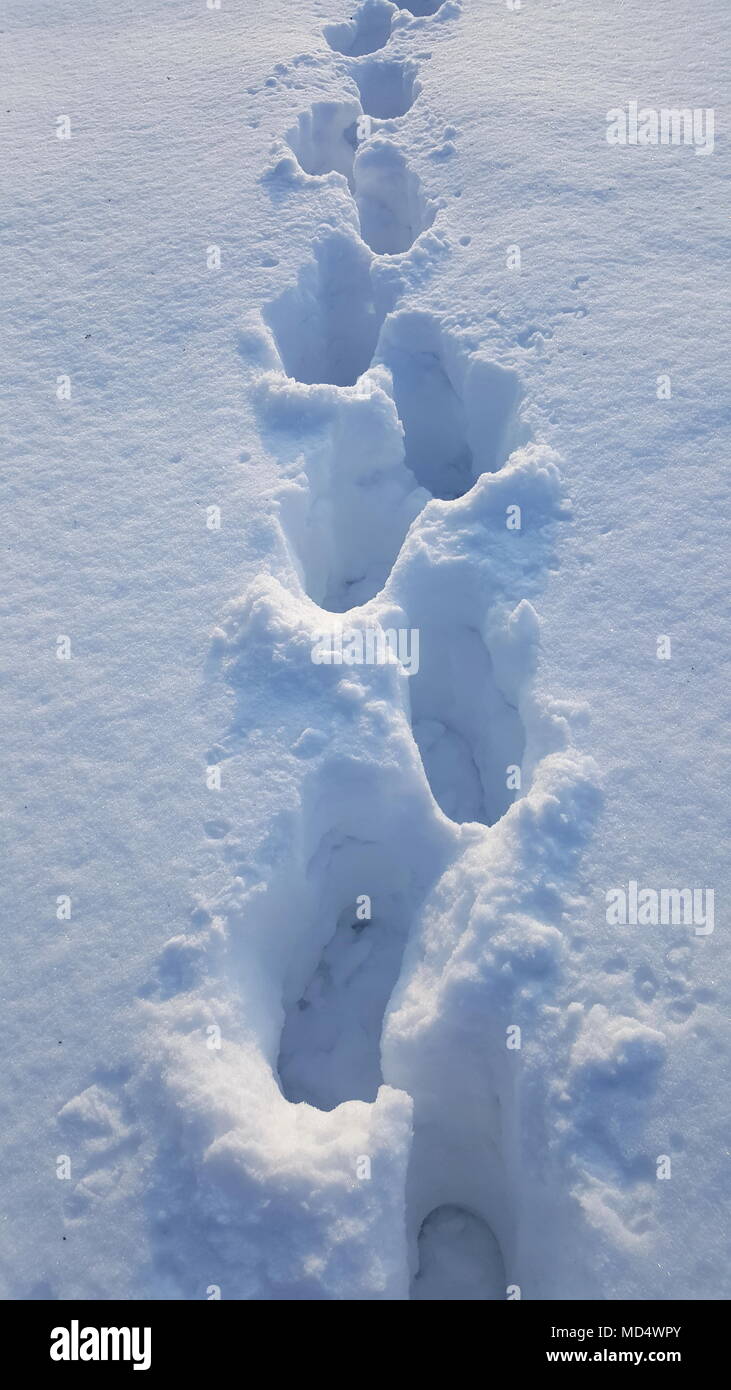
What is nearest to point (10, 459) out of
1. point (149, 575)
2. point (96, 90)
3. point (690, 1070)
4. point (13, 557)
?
point (13, 557)

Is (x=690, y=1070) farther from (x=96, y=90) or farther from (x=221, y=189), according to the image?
(x=96, y=90)

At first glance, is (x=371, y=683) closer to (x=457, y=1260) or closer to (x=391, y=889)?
(x=391, y=889)

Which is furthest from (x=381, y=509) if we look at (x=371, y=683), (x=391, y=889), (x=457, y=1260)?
(x=457, y=1260)

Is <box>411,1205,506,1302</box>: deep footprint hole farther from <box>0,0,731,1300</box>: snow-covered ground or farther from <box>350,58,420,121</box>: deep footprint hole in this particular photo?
<box>350,58,420,121</box>: deep footprint hole

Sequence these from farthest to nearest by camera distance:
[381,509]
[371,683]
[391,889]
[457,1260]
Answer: [381,509] < [391,889] < [371,683] < [457,1260]

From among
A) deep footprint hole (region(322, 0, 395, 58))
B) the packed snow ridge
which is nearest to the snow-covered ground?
the packed snow ridge

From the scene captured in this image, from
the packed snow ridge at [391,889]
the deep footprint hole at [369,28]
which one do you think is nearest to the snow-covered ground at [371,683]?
the packed snow ridge at [391,889]
